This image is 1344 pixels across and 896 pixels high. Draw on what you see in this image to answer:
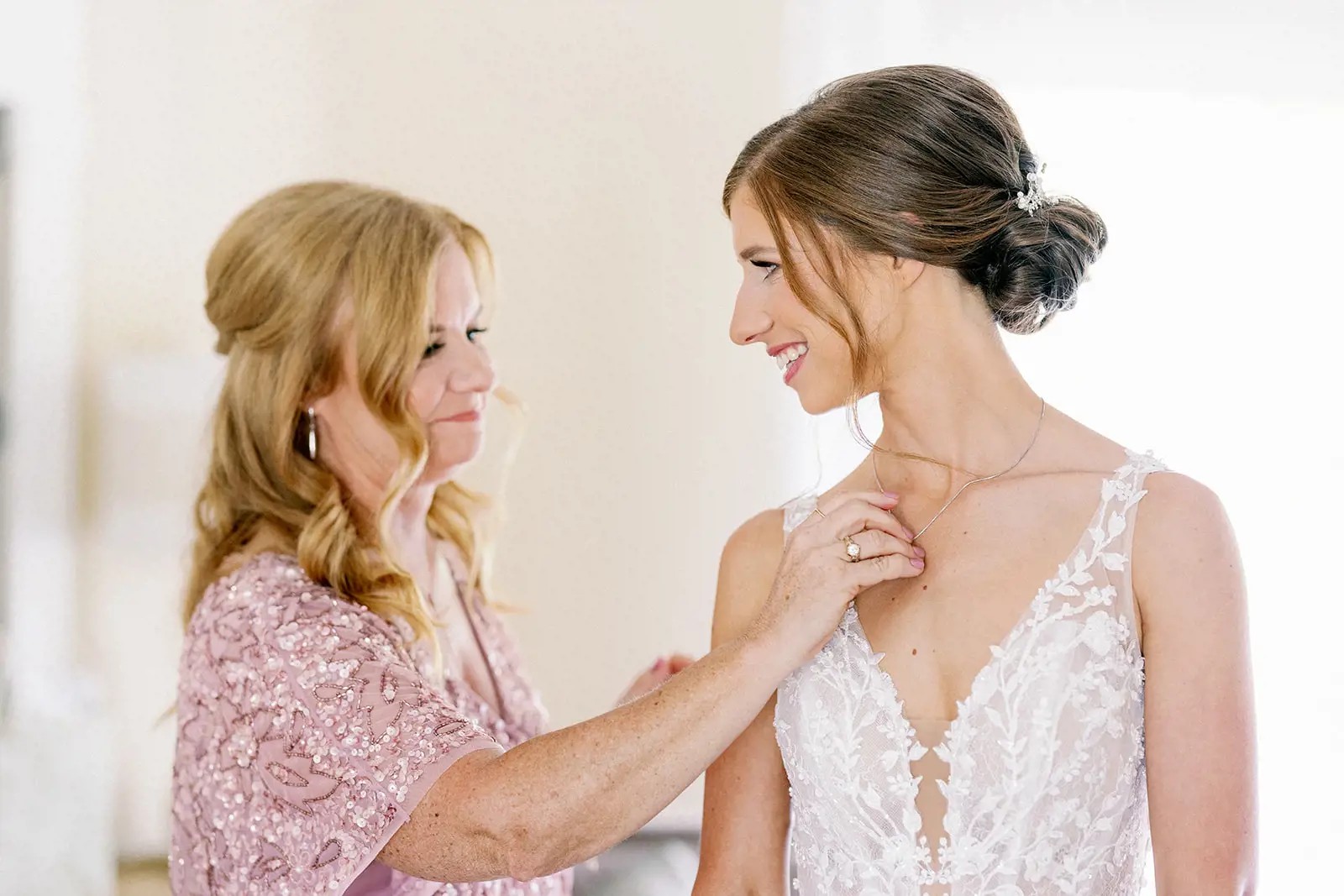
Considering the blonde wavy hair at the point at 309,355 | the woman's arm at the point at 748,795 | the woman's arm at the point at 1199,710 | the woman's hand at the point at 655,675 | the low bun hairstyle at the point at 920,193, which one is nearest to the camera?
the woman's arm at the point at 1199,710

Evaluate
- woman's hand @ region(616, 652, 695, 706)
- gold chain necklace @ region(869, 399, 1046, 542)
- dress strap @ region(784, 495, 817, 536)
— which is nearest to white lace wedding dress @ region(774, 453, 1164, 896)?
gold chain necklace @ region(869, 399, 1046, 542)

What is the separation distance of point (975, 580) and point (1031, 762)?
210 millimetres

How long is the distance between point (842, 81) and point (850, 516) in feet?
1.69

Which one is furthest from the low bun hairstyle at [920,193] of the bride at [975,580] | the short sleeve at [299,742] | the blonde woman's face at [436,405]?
the short sleeve at [299,742]

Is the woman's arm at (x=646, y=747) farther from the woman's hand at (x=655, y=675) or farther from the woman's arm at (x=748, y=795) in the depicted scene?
the woman's hand at (x=655, y=675)

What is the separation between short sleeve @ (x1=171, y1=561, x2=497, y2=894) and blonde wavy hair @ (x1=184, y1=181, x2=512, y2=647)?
0.45 ft

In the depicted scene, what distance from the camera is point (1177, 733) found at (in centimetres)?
131

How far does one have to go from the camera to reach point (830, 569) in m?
1.38

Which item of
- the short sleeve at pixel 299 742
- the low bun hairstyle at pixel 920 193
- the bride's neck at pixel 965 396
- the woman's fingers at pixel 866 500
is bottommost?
the short sleeve at pixel 299 742

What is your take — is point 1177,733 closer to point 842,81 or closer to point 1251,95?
point 842,81

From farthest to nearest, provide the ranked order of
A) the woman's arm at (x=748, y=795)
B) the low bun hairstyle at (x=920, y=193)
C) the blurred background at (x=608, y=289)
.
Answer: the blurred background at (x=608, y=289) → the woman's arm at (x=748, y=795) → the low bun hairstyle at (x=920, y=193)

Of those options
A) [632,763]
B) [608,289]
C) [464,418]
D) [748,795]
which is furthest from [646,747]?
[608,289]

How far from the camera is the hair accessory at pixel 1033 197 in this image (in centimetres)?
142

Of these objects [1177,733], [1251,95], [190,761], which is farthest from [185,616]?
[1251,95]
